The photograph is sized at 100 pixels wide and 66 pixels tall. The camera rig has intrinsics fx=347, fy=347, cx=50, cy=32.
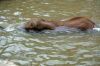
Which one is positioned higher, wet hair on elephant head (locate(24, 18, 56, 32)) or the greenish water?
wet hair on elephant head (locate(24, 18, 56, 32))

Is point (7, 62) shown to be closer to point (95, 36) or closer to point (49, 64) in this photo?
point (49, 64)

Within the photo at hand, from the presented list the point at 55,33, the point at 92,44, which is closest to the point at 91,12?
the point at 55,33

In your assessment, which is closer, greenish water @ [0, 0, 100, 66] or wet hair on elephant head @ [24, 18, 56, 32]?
greenish water @ [0, 0, 100, 66]

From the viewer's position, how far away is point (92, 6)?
13.6 metres

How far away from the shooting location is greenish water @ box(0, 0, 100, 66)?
797 cm

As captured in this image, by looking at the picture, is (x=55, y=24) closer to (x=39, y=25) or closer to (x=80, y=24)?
(x=39, y=25)

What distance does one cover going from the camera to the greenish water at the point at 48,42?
314 inches

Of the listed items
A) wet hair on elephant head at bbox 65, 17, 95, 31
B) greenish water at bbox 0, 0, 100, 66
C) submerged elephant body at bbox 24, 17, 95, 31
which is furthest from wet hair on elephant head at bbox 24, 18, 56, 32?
wet hair on elephant head at bbox 65, 17, 95, 31

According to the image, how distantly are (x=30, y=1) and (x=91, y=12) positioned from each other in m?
3.46

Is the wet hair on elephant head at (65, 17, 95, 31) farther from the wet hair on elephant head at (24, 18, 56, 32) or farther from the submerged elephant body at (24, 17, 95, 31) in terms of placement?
the wet hair on elephant head at (24, 18, 56, 32)

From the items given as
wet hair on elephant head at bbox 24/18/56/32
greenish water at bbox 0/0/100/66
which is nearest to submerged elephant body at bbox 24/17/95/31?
wet hair on elephant head at bbox 24/18/56/32

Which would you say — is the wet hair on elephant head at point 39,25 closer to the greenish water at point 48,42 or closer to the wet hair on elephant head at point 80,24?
the greenish water at point 48,42

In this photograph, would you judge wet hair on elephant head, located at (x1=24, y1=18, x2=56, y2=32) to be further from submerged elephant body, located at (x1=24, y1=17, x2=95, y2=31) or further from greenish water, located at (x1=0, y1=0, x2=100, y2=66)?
greenish water, located at (x1=0, y1=0, x2=100, y2=66)

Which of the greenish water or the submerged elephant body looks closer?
the greenish water
